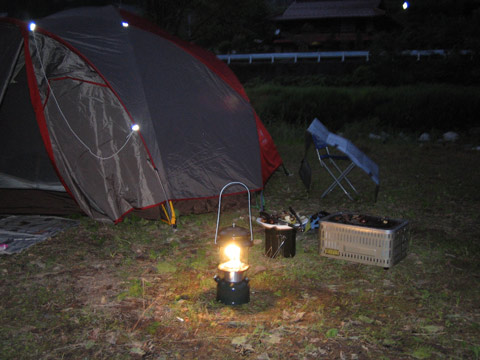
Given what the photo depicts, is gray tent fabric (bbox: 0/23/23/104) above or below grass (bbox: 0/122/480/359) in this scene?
above

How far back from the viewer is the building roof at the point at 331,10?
27.1 m

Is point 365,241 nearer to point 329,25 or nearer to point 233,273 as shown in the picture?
point 233,273

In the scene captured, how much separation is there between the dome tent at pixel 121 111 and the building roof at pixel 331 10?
23753mm

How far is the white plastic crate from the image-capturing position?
12.9ft

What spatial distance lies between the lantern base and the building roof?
25965 millimetres

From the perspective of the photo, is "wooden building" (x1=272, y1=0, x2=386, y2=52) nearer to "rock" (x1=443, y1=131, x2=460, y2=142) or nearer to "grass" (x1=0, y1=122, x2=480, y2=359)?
"rock" (x1=443, y1=131, x2=460, y2=142)

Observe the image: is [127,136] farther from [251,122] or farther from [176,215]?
[251,122]

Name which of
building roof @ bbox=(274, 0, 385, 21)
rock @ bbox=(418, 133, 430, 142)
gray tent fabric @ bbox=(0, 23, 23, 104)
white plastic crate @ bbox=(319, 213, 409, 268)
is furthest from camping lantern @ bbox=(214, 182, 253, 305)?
building roof @ bbox=(274, 0, 385, 21)

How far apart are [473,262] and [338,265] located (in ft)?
3.87

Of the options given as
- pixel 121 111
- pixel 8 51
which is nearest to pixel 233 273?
pixel 121 111

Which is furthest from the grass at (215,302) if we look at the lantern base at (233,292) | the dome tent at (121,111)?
the dome tent at (121,111)

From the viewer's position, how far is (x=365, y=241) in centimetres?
401

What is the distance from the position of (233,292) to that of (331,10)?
27739 mm

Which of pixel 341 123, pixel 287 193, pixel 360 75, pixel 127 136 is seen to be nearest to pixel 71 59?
pixel 127 136
